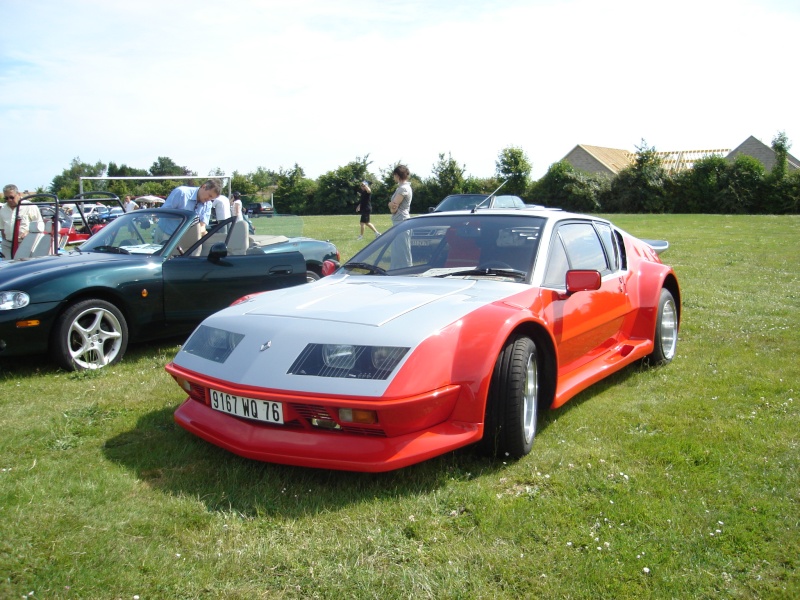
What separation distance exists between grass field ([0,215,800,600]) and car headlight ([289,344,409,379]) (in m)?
0.56

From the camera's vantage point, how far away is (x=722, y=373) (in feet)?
17.8

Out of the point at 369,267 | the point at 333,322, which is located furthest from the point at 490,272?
the point at 333,322

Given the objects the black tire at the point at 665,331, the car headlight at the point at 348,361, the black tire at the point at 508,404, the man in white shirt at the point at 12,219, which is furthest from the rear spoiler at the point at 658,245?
the man in white shirt at the point at 12,219

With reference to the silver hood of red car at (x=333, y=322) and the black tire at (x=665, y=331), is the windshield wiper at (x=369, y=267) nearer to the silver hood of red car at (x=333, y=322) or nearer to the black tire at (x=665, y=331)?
the silver hood of red car at (x=333, y=322)

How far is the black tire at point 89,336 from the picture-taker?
546 cm

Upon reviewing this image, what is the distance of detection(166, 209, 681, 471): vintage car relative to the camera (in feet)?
10.4

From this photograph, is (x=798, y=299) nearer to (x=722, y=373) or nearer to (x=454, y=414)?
(x=722, y=373)

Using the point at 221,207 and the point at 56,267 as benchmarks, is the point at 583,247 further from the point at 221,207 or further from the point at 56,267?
the point at 221,207

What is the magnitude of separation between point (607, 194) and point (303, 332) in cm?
4210

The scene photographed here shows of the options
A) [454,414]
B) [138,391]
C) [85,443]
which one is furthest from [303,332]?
[138,391]

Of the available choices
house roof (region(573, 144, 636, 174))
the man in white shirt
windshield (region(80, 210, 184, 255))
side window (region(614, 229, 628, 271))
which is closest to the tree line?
house roof (region(573, 144, 636, 174))

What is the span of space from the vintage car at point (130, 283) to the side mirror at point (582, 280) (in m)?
3.45

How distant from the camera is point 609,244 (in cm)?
538

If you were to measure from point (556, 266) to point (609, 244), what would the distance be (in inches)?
45.3
